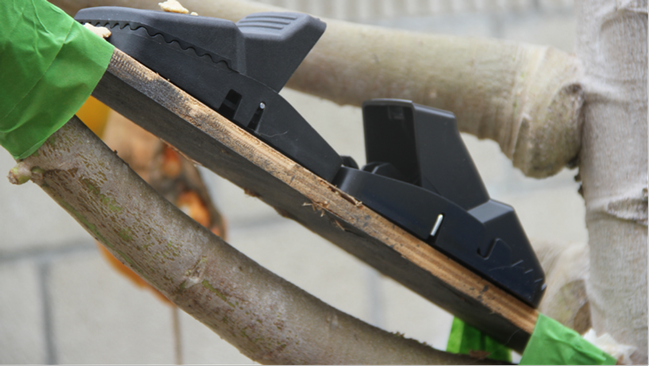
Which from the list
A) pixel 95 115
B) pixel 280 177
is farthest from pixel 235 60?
pixel 95 115

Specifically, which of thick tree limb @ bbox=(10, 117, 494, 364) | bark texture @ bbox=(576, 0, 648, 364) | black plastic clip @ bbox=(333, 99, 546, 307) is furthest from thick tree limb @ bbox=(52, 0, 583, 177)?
thick tree limb @ bbox=(10, 117, 494, 364)

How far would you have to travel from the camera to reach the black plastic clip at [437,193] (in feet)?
1.02

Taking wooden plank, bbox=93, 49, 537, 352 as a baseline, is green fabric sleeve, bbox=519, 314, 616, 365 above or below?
below

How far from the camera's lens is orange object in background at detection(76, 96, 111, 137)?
2.14 ft

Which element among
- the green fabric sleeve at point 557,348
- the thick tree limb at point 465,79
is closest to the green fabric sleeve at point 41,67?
the thick tree limb at point 465,79

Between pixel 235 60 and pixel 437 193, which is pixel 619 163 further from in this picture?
pixel 235 60

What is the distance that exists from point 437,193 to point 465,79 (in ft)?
0.70

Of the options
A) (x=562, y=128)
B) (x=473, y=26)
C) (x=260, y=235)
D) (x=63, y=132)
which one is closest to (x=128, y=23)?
(x=63, y=132)

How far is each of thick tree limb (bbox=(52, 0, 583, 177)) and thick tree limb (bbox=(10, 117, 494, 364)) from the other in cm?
25

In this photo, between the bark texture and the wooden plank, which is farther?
the bark texture

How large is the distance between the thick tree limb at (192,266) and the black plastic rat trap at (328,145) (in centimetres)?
7

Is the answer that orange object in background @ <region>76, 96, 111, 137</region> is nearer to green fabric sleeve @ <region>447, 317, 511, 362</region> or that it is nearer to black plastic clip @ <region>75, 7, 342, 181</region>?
black plastic clip @ <region>75, 7, 342, 181</region>

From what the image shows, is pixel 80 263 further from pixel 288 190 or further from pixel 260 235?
pixel 288 190

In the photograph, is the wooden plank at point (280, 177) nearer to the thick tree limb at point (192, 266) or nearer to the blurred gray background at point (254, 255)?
the thick tree limb at point (192, 266)
